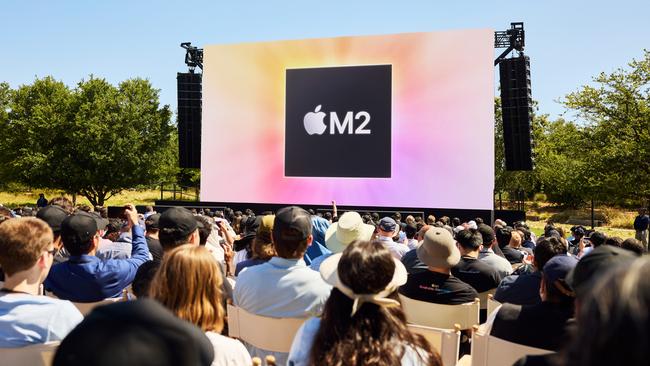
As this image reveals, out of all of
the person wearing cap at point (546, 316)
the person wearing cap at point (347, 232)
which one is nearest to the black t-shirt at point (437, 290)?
the person wearing cap at point (347, 232)

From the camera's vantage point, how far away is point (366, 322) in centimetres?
154

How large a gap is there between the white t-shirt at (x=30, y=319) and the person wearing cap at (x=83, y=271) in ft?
3.11

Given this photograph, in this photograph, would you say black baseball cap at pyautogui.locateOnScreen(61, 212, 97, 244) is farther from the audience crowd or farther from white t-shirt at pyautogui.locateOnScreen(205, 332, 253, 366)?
white t-shirt at pyautogui.locateOnScreen(205, 332, 253, 366)

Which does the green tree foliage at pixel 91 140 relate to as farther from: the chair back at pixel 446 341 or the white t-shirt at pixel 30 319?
the chair back at pixel 446 341

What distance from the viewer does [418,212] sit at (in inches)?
526

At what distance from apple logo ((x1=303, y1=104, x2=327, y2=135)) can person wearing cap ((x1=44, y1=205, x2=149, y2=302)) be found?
11.8m

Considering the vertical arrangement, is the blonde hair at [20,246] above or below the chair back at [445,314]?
above

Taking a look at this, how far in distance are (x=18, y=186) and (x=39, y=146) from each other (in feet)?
17.9

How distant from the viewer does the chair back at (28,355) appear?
6.15 feet

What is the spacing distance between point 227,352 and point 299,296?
72 centimetres

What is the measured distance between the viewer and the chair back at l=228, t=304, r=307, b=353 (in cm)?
235

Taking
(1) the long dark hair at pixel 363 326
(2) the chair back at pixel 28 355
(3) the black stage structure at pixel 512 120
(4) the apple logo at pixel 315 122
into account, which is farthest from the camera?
(4) the apple logo at pixel 315 122

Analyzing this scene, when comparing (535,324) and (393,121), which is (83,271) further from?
(393,121)

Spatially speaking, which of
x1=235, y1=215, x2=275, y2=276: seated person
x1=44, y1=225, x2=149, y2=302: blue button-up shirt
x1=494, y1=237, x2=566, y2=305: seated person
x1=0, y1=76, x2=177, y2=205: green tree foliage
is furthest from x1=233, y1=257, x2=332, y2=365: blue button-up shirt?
x1=0, y1=76, x2=177, y2=205: green tree foliage
